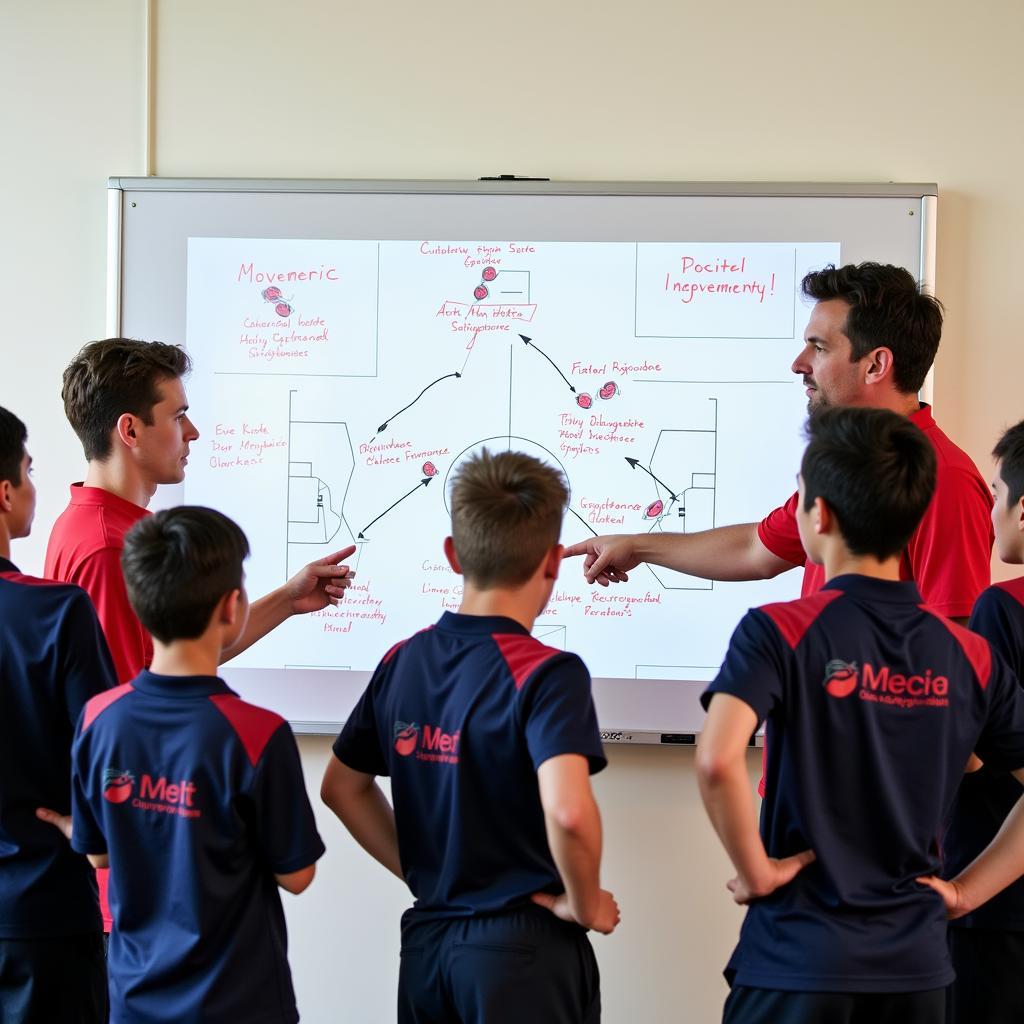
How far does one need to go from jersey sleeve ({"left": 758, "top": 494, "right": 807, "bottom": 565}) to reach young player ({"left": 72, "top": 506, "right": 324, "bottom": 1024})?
4.41 ft

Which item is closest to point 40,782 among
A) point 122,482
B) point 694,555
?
point 122,482

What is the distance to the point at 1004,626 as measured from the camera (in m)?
1.79

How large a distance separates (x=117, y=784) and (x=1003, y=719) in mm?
1316

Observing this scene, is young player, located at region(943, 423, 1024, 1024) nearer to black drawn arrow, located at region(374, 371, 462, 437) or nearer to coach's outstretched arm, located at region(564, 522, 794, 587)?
coach's outstretched arm, located at region(564, 522, 794, 587)

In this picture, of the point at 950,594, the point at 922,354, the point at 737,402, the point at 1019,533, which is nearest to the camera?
the point at 1019,533

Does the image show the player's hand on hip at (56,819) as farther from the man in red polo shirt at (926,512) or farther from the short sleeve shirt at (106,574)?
the man in red polo shirt at (926,512)

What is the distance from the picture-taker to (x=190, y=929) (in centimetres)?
152

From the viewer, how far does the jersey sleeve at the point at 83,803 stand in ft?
5.22

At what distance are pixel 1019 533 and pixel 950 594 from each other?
188 mm

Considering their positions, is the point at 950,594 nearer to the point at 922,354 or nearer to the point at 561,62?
the point at 922,354

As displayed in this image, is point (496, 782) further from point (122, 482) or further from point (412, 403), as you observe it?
point (412, 403)

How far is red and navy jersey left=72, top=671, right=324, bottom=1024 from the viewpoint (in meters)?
1.51

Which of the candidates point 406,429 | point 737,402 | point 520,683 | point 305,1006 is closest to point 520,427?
point 406,429

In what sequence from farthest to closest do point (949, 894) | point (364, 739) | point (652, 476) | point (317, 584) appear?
point (652, 476)
point (317, 584)
point (364, 739)
point (949, 894)
